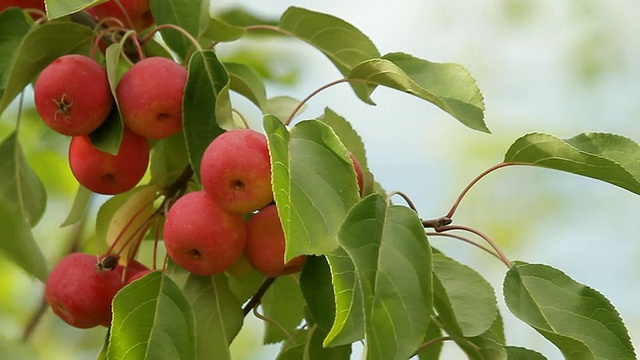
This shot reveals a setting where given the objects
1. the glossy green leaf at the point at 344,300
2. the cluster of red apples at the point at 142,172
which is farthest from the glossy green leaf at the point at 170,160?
the glossy green leaf at the point at 344,300

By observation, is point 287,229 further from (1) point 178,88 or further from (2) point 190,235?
(1) point 178,88

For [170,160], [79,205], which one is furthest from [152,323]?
[79,205]

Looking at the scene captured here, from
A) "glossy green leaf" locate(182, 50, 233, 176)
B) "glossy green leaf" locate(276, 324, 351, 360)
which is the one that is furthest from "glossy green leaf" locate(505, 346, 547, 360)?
"glossy green leaf" locate(182, 50, 233, 176)

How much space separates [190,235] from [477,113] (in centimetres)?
34

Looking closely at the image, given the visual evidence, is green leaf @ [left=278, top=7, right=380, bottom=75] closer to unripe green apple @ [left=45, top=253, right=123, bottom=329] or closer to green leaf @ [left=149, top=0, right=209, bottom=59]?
green leaf @ [left=149, top=0, right=209, bottom=59]

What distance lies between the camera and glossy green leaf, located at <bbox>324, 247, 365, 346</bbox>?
0.80 meters

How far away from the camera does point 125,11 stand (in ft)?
4.10

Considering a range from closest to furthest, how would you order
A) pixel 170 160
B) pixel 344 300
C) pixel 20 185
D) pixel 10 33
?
pixel 344 300 → pixel 10 33 → pixel 170 160 → pixel 20 185

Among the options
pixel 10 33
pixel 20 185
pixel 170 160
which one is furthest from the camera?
pixel 20 185

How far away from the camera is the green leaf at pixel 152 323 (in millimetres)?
988

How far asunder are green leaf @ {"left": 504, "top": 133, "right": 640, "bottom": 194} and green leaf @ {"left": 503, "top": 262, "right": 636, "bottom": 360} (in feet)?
0.39

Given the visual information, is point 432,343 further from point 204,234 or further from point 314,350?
point 204,234

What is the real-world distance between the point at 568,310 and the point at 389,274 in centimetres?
30

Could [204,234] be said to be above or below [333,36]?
below
